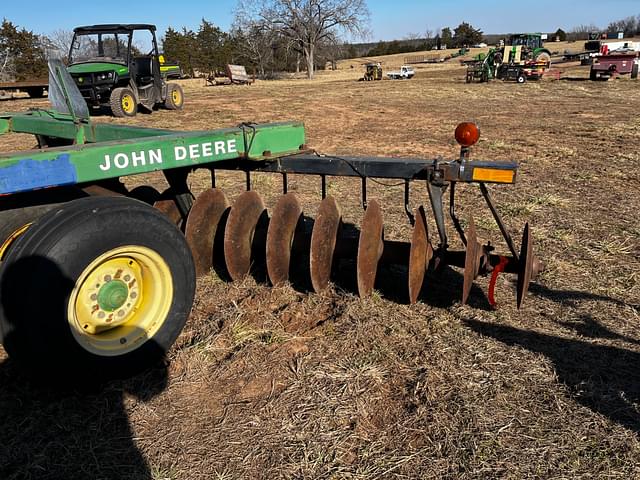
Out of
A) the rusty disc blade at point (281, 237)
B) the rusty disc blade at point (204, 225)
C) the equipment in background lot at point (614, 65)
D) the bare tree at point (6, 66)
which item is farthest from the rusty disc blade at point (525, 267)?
the bare tree at point (6, 66)

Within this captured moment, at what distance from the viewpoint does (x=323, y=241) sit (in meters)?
3.37

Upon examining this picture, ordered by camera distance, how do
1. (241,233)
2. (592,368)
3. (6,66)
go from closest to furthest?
(592,368) < (241,233) < (6,66)

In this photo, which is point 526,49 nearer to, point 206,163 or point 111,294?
point 206,163

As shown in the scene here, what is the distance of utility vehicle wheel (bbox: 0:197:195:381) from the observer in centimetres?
213

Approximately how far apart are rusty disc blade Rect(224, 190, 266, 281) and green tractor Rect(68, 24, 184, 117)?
33.7 ft

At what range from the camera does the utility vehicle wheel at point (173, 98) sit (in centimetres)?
1490

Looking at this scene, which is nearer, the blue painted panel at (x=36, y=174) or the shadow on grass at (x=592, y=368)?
the blue painted panel at (x=36, y=174)

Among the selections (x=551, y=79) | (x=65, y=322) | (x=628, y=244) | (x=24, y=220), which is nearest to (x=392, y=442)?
(x=65, y=322)

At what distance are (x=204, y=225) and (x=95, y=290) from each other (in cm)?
125

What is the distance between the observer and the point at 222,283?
3682mm

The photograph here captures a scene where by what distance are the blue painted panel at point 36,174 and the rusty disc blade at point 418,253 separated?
1795 mm

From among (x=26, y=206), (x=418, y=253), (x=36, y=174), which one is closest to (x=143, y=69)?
(x=26, y=206)

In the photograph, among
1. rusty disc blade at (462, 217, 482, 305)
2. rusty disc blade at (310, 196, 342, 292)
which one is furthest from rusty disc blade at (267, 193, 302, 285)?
rusty disc blade at (462, 217, 482, 305)

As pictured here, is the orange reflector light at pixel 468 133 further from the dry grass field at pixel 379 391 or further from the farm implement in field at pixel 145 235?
the dry grass field at pixel 379 391
